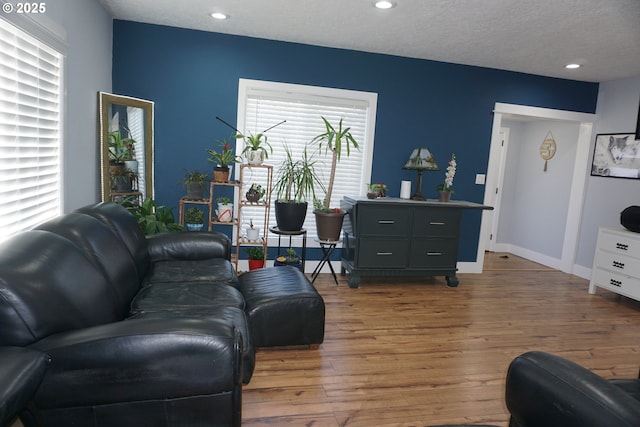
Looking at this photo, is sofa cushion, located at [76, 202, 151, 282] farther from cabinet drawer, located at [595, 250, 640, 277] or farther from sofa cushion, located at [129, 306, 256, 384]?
cabinet drawer, located at [595, 250, 640, 277]

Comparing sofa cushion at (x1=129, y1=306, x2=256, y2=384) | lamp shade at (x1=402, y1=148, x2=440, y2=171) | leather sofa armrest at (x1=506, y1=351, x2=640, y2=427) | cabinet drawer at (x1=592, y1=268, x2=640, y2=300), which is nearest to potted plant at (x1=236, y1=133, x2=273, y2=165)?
lamp shade at (x1=402, y1=148, x2=440, y2=171)

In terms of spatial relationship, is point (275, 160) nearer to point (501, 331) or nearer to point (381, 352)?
point (381, 352)

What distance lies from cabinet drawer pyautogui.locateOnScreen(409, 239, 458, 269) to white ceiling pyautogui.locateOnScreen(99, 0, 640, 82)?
6.50 feet

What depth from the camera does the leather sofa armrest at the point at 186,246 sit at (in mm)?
3178

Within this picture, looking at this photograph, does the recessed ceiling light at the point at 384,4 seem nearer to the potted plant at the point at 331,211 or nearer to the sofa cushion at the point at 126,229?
the potted plant at the point at 331,211

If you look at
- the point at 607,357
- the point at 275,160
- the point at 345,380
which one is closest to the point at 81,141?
the point at 275,160

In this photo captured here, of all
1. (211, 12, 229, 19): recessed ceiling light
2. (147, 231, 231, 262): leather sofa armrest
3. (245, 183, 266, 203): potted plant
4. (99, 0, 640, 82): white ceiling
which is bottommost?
(147, 231, 231, 262): leather sofa armrest

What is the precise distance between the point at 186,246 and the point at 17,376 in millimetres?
2041

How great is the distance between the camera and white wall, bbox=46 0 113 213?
2.91 m

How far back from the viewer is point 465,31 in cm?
369

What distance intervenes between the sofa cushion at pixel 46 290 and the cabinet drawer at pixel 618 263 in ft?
15.2

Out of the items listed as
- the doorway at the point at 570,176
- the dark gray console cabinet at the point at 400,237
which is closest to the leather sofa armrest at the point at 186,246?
the dark gray console cabinet at the point at 400,237

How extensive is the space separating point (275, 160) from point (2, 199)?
279cm

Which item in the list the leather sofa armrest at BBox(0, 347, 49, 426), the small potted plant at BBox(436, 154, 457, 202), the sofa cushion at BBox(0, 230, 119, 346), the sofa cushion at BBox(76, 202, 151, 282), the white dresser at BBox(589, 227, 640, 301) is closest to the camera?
the leather sofa armrest at BBox(0, 347, 49, 426)
